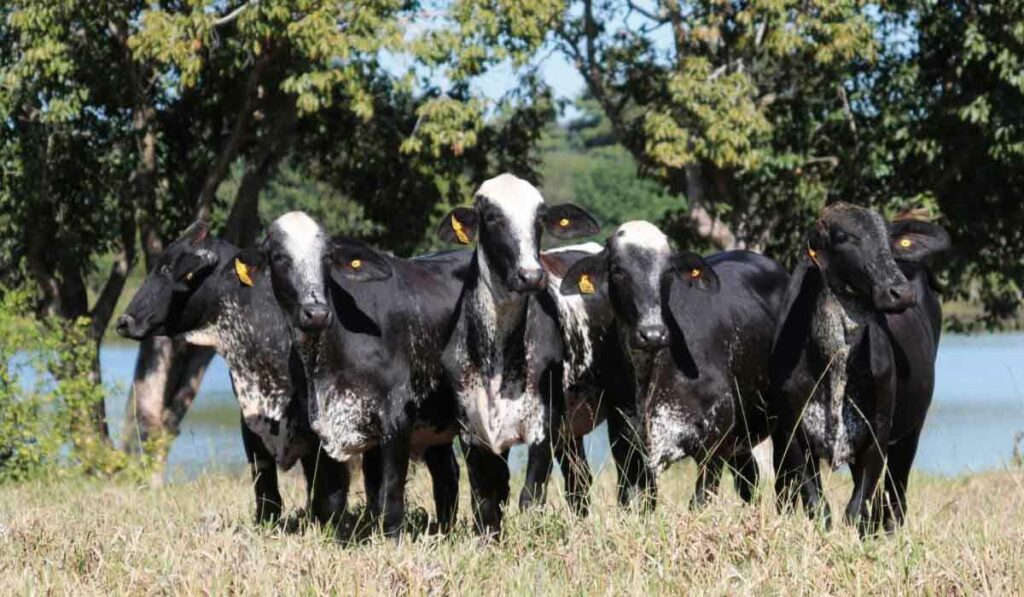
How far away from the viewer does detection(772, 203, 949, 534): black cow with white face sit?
7.88 meters

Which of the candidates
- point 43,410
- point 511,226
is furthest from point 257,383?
point 43,410

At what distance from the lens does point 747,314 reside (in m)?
8.81

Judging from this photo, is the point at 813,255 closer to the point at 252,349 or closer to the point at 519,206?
the point at 519,206

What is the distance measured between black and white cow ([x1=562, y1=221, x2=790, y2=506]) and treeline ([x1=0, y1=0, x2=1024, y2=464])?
24.5 ft

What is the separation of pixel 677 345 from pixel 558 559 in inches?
76.6

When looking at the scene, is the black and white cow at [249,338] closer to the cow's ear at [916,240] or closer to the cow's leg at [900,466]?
the cow's leg at [900,466]

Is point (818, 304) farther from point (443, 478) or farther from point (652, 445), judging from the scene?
point (443, 478)

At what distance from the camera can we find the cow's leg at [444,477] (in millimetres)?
9203

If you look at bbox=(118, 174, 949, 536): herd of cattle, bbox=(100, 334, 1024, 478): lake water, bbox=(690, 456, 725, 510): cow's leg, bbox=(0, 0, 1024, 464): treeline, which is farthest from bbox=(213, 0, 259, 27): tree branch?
bbox=(690, 456, 725, 510): cow's leg

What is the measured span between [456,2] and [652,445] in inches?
357

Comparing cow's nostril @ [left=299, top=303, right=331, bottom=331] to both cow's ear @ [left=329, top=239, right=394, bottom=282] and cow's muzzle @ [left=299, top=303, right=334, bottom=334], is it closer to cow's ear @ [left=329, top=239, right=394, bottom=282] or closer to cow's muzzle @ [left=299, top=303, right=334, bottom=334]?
cow's muzzle @ [left=299, top=303, right=334, bottom=334]

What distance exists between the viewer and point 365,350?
8.23 metres

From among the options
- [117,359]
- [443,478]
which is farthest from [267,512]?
[117,359]

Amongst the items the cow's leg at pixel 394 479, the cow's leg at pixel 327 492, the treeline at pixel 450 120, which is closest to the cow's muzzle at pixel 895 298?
the cow's leg at pixel 394 479
